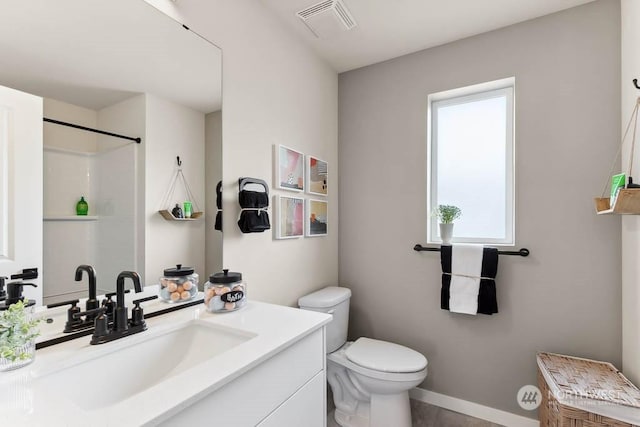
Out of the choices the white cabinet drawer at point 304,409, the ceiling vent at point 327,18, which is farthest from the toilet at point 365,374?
the ceiling vent at point 327,18

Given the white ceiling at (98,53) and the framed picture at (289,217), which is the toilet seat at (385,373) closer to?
the framed picture at (289,217)

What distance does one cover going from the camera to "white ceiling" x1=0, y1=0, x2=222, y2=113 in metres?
0.88

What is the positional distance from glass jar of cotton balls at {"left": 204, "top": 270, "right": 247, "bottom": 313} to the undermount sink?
98mm

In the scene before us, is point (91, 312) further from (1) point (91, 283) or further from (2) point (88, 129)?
(2) point (88, 129)

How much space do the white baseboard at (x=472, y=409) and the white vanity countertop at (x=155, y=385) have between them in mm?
1388

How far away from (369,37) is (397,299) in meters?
1.75

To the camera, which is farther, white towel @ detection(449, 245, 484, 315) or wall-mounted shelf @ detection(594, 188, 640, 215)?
white towel @ detection(449, 245, 484, 315)

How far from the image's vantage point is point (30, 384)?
69cm

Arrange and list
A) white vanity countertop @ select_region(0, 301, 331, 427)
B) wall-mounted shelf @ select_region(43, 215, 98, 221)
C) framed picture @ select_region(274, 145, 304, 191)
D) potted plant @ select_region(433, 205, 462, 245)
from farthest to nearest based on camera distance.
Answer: potted plant @ select_region(433, 205, 462, 245) → framed picture @ select_region(274, 145, 304, 191) → wall-mounted shelf @ select_region(43, 215, 98, 221) → white vanity countertop @ select_region(0, 301, 331, 427)

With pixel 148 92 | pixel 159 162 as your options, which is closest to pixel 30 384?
pixel 159 162

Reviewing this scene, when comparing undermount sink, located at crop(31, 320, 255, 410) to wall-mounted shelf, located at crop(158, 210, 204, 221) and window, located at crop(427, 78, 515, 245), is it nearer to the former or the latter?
wall-mounted shelf, located at crop(158, 210, 204, 221)

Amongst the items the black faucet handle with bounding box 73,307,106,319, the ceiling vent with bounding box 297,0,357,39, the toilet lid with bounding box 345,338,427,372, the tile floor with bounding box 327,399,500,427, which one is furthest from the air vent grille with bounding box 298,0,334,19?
the tile floor with bounding box 327,399,500,427

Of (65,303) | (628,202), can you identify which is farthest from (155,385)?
(628,202)

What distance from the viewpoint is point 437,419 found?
1.90 m
